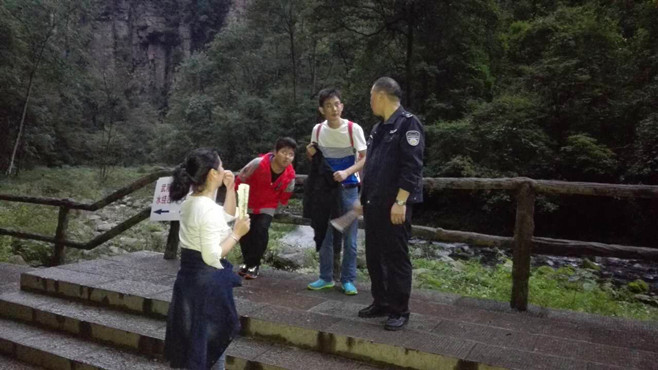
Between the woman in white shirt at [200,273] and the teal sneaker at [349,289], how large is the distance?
176cm

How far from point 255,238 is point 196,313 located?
2.05 metres

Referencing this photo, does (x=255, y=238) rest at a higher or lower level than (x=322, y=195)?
lower

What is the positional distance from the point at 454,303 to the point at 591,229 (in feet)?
43.6

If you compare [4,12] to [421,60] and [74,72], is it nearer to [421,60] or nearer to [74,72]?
[74,72]

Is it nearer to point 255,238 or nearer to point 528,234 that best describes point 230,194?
point 255,238

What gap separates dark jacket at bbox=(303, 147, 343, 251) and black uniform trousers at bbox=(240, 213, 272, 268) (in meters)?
0.60

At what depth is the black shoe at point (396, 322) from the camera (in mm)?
3408

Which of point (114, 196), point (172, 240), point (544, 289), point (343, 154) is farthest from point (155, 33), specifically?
point (343, 154)

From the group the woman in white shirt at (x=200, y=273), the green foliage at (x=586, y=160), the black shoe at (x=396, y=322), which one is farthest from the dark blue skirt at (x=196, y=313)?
the green foliage at (x=586, y=160)

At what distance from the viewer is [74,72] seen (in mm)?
26578

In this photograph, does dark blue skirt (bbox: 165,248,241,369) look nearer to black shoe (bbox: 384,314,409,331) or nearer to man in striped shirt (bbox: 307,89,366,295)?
black shoe (bbox: 384,314,409,331)

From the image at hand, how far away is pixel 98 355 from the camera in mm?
3619

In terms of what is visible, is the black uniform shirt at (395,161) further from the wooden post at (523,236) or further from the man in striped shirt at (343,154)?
the wooden post at (523,236)

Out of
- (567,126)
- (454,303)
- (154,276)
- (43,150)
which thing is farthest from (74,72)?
(454,303)
